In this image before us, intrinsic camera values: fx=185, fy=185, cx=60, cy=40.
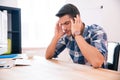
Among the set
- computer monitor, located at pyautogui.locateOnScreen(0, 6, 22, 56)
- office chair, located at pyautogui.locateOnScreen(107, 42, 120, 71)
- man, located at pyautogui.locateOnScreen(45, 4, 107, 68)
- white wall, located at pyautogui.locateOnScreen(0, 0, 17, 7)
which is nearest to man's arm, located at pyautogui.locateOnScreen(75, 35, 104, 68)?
man, located at pyautogui.locateOnScreen(45, 4, 107, 68)

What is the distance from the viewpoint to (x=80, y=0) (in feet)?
9.88

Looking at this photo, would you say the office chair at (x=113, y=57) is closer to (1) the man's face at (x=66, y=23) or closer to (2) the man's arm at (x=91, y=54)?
(2) the man's arm at (x=91, y=54)

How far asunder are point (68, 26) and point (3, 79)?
78 centimetres

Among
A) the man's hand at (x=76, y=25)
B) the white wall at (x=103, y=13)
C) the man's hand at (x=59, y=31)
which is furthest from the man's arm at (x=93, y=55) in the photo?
the white wall at (x=103, y=13)

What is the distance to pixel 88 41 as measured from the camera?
5.08 feet

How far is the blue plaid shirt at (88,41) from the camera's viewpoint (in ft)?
4.57

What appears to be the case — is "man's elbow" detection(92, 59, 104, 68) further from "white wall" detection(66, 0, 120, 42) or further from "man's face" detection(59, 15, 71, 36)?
"white wall" detection(66, 0, 120, 42)

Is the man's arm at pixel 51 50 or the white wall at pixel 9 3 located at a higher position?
the white wall at pixel 9 3

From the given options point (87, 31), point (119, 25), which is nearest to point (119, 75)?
point (87, 31)

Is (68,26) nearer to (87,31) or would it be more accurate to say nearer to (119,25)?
(87,31)

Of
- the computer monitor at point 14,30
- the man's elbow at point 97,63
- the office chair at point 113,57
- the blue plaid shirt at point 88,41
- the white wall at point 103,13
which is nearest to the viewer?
the man's elbow at point 97,63

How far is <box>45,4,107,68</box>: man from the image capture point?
133 cm

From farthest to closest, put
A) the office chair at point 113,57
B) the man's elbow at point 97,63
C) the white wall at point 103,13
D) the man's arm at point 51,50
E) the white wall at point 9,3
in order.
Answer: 1. the white wall at point 103,13
2. the white wall at point 9,3
3. the man's arm at point 51,50
4. the office chair at point 113,57
5. the man's elbow at point 97,63

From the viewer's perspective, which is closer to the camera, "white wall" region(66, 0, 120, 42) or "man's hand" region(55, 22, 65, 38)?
"man's hand" region(55, 22, 65, 38)
